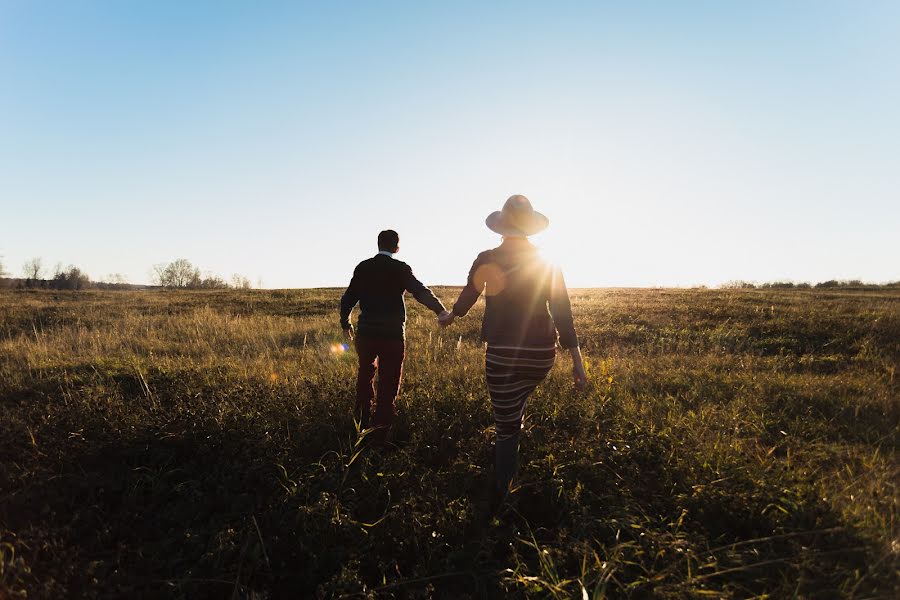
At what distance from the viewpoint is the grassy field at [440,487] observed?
11.1 feet

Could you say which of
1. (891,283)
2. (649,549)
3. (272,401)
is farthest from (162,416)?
(891,283)

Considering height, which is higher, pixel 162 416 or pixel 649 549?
pixel 162 416

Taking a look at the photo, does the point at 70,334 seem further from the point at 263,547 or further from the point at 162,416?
the point at 263,547

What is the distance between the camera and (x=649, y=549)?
3.54 metres

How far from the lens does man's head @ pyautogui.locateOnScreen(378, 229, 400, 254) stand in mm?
5477

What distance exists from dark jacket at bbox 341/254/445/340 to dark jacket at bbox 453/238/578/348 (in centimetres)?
124

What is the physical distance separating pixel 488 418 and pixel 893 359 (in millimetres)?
7951

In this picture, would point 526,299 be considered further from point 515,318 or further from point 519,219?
point 519,219

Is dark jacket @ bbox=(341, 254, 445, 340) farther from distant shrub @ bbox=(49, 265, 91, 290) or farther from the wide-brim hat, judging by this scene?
distant shrub @ bbox=(49, 265, 91, 290)

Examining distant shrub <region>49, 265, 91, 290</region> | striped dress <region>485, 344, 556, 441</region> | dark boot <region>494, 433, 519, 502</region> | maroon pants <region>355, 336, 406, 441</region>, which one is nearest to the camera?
striped dress <region>485, 344, 556, 441</region>

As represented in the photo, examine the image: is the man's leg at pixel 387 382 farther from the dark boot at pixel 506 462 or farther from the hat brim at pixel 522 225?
the hat brim at pixel 522 225

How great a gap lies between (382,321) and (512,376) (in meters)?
1.76

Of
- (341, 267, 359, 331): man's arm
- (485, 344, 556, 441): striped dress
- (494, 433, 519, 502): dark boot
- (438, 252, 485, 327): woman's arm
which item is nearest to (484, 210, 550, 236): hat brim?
(438, 252, 485, 327): woman's arm

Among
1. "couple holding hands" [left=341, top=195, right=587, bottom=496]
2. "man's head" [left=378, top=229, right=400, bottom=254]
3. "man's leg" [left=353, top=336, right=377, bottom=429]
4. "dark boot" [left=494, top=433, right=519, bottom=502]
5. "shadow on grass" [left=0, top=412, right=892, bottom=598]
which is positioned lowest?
"shadow on grass" [left=0, top=412, right=892, bottom=598]
